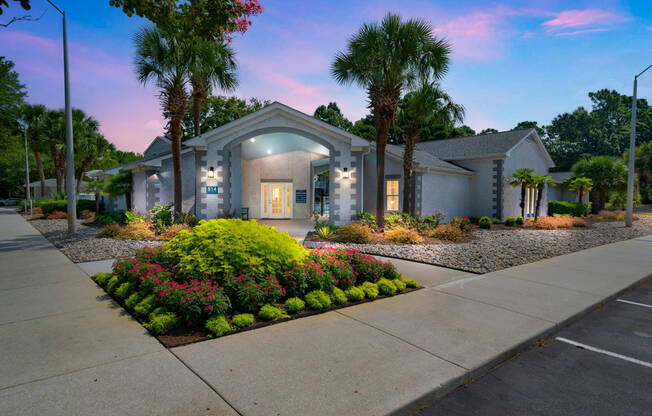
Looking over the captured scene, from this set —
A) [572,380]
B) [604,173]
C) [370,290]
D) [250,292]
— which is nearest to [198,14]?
[250,292]

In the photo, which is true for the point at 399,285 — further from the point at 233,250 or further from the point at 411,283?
the point at 233,250

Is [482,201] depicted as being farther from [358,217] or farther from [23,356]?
[23,356]

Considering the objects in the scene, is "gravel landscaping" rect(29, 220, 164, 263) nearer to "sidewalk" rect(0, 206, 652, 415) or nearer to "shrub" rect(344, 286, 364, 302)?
"sidewalk" rect(0, 206, 652, 415)

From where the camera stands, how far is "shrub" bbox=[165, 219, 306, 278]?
5.27 metres

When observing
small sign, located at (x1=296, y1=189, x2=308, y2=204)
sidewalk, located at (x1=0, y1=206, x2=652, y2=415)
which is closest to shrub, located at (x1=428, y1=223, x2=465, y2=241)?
sidewalk, located at (x1=0, y1=206, x2=652, y2=415)

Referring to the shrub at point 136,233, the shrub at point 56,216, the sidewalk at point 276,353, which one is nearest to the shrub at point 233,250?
the sidewalk at point 276,353

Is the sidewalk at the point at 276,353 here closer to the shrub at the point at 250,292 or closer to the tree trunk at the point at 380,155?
the shrub at the point at 250,292

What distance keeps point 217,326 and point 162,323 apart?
66 centimetres

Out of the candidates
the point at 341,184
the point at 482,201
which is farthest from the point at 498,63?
the point at 482,201

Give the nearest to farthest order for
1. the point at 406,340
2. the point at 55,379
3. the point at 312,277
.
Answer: the point at 55,379 < the point at 406,340 < the point at 312,277

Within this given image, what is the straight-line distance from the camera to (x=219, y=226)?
5.77 metres

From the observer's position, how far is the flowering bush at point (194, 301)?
4.26 metres

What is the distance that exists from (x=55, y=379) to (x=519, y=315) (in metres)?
5.56

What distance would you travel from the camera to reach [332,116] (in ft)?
143
